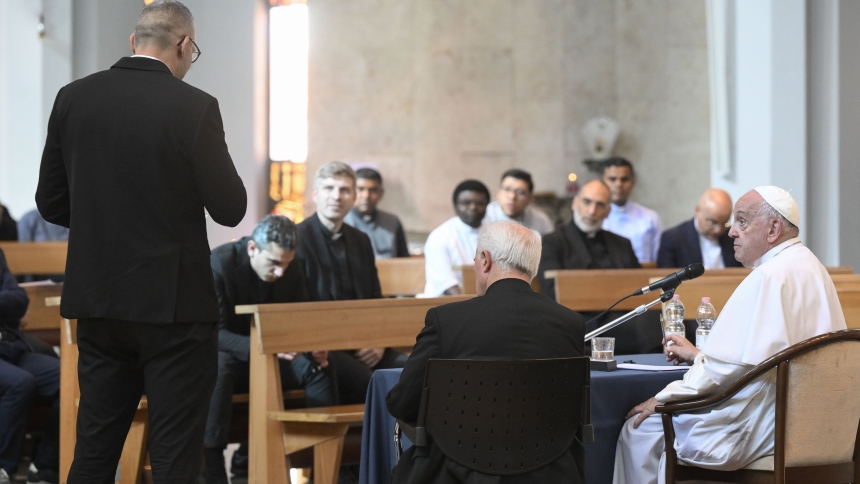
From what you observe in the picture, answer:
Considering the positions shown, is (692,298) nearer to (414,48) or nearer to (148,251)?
(148,251)

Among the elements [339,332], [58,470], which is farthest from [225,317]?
[58,470]

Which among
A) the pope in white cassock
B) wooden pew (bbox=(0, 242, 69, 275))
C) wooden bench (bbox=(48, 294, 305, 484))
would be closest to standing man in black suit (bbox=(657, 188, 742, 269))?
the pope in white cassock

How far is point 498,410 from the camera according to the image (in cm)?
239

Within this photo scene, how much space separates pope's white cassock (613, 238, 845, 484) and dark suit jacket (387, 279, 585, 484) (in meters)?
0.55

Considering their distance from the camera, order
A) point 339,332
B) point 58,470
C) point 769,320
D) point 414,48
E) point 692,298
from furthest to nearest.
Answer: point 414,48, point 692,298, point 58,470, point 339,332, point 769,320

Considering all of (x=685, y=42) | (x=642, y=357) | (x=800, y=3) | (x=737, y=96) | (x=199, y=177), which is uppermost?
(x=685, y=42)

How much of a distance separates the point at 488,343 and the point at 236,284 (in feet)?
7.28

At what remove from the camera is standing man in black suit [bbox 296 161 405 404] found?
4.97 m

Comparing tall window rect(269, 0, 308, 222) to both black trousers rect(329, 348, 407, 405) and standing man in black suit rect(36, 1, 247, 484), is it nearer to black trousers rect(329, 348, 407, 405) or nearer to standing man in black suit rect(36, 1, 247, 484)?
black trousers rect(329, 348, 407, 405)

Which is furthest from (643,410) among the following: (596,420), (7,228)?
(7,228)

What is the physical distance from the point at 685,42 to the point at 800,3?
161 inches

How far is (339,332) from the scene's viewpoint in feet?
12.7

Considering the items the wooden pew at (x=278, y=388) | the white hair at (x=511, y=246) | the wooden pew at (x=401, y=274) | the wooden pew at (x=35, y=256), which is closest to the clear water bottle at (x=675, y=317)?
the white hair at (x=511, y=246)

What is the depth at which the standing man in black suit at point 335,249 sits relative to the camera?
497 cm
